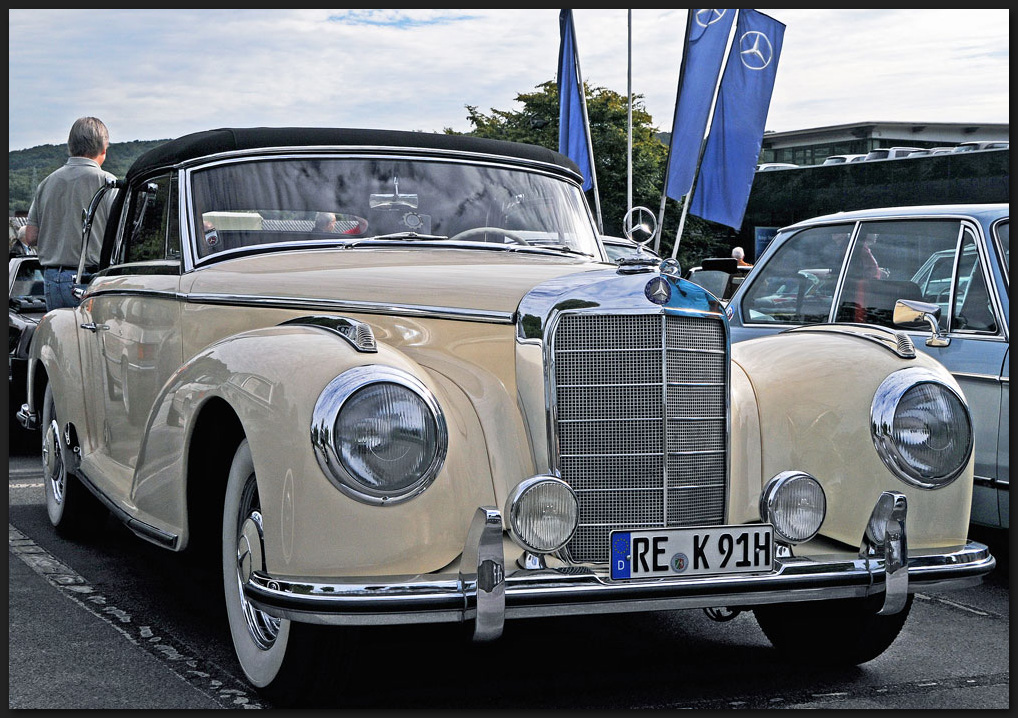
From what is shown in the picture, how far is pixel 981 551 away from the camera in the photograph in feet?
10.7

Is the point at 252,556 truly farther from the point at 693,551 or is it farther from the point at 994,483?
the point at 994,483

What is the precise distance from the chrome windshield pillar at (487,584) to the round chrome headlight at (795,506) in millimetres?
899

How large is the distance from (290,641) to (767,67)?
1062 cm

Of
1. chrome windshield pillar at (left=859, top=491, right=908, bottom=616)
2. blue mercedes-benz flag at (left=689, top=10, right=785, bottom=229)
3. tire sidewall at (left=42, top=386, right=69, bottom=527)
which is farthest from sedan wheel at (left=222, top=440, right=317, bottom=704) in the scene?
blue mercedes-benz flag at (left=689, top=10, right=785, bottom=229)

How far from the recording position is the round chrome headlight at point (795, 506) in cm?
315

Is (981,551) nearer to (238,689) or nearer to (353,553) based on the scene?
(353,553)

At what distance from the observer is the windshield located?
417 cm

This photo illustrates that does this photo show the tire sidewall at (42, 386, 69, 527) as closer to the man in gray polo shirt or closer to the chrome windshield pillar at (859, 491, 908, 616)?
the man in gray polo shirt

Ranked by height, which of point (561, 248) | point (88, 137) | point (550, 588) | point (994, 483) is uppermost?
point (88, 137)

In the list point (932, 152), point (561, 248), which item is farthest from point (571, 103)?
point (932, 152)

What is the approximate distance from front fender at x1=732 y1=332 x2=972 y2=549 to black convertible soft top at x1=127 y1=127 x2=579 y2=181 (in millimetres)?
1672

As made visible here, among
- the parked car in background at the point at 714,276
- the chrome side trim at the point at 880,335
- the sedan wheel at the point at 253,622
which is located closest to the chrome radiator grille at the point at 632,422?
the chrome side trim at the point at 880,335

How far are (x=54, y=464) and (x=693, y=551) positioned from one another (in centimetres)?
395

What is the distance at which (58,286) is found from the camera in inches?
267
